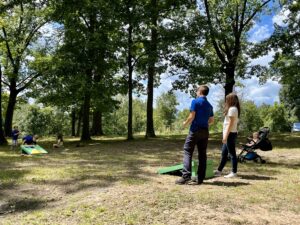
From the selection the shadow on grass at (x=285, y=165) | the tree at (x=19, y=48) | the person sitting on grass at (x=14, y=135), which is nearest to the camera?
the shadow on grass at (x=285, y=165)

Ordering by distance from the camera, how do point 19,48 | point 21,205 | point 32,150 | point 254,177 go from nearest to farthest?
1. point 21,205
2. point 254,177
3. point 32,150
4. point 19,48

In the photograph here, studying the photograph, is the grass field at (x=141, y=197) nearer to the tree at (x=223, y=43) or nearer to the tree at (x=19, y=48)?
the tree at (x=223, y=43)

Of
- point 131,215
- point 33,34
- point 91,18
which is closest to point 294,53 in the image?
point 91,18

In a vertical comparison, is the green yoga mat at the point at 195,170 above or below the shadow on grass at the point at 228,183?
above

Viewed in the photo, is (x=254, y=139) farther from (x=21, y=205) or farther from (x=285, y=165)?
(x=21, y=205)

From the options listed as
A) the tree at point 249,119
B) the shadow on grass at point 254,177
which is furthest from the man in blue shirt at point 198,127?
the tree at point 249,119

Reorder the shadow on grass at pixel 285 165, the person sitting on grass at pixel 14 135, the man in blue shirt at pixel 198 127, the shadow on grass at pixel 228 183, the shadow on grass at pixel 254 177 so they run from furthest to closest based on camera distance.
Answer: the person sitting on grass at pixel 14 135, the shadow on grass at pixel 285 165, the shadow on grass at pixel 254 177, the shadow on grass at pixel 228 183, the man in blue shirt at pixel 198 127

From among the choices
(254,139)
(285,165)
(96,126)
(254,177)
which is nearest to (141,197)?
(254,177)

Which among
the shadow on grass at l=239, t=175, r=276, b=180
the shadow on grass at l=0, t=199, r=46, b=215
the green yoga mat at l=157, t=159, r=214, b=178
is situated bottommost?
the shadow on grass at l=0, t=199, r=46, b=215

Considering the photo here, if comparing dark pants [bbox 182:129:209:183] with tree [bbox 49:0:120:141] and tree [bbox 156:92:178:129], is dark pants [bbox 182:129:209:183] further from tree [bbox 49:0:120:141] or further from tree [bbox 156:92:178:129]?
tree [bbox 156:92:178:129]

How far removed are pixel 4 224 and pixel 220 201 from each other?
143 inches

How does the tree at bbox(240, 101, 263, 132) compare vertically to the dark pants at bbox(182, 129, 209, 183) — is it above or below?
above

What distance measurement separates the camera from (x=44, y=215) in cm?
646

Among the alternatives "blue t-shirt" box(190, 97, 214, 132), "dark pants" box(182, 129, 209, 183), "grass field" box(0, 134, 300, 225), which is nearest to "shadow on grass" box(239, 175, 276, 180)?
"grass field" box(0, 134, 300, 225)
